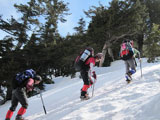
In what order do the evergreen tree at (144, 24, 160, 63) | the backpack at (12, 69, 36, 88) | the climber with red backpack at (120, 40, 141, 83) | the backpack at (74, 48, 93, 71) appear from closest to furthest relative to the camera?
the backpack at (12, 69, 36, 88) < the backpack at (74, 48, 93, 71) < the climber with red backpack at (120, 40, 141, 83) < the evergreen tree at (144, 24, 160, 63)

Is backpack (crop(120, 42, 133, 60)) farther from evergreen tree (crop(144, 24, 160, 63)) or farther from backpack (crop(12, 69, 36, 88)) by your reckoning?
evergreen tree (crop(144, 24, 160, 63))

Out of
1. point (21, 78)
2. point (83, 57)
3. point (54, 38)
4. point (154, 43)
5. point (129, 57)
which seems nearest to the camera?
point (21, 78)

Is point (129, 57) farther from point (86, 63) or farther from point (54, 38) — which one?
point (54, 38)

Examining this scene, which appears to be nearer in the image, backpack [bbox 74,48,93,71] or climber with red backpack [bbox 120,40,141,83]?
backpack [bbox 74,48,93,71]

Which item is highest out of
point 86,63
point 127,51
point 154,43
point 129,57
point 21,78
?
point 154,43

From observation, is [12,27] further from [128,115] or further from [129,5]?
[128,115]

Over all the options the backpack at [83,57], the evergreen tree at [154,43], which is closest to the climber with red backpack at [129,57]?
the backpack at [83,57]

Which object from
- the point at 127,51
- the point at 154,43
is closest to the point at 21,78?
the point at 127,51

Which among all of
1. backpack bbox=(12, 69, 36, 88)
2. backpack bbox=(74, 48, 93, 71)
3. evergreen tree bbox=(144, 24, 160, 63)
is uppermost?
evergreen tree bbox=(144, 24, 160, 63)

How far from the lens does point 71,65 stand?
16.4m

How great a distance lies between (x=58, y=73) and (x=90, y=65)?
1710cm

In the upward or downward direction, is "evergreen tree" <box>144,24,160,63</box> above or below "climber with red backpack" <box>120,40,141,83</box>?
above

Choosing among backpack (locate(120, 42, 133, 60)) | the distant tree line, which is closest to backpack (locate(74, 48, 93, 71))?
backpack (locate(120, 42, 133, 60))

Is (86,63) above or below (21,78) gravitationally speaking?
above
